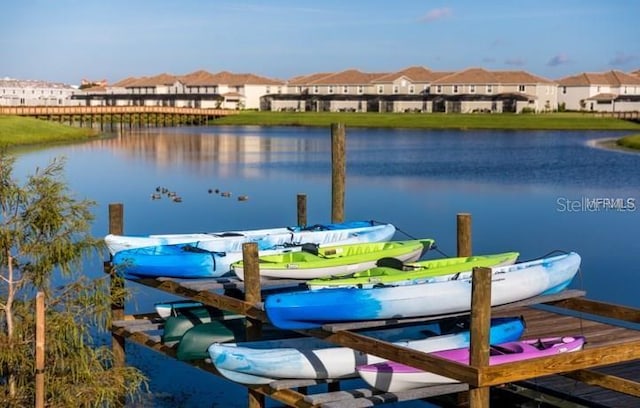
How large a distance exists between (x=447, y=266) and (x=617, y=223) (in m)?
18.2

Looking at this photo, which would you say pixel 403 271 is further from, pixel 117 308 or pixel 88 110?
pixel 88 110

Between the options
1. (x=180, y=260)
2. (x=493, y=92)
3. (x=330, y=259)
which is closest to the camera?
(x=180, y=260)

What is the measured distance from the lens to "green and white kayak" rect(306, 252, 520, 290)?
39.1 feet

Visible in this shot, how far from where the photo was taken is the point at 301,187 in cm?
4066

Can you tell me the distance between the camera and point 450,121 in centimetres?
10881

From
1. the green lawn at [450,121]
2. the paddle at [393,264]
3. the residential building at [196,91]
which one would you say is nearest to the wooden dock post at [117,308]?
the paddle at [393,264]

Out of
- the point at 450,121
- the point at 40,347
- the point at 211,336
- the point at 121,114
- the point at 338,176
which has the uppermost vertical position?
the point at 121,114

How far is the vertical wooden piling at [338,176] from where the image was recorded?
19.3 meters

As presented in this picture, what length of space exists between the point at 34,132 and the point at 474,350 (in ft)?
222

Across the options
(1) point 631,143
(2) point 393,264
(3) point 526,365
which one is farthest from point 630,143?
(3) point 526,365

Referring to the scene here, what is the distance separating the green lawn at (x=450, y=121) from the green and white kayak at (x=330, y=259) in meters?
84.3

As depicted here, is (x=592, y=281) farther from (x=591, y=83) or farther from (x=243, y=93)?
(x=243, y=93)

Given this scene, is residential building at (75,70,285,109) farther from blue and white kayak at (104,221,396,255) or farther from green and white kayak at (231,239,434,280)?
green and white kayak at (231,239,434,280)

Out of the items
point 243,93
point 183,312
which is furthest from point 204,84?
point 183,312
